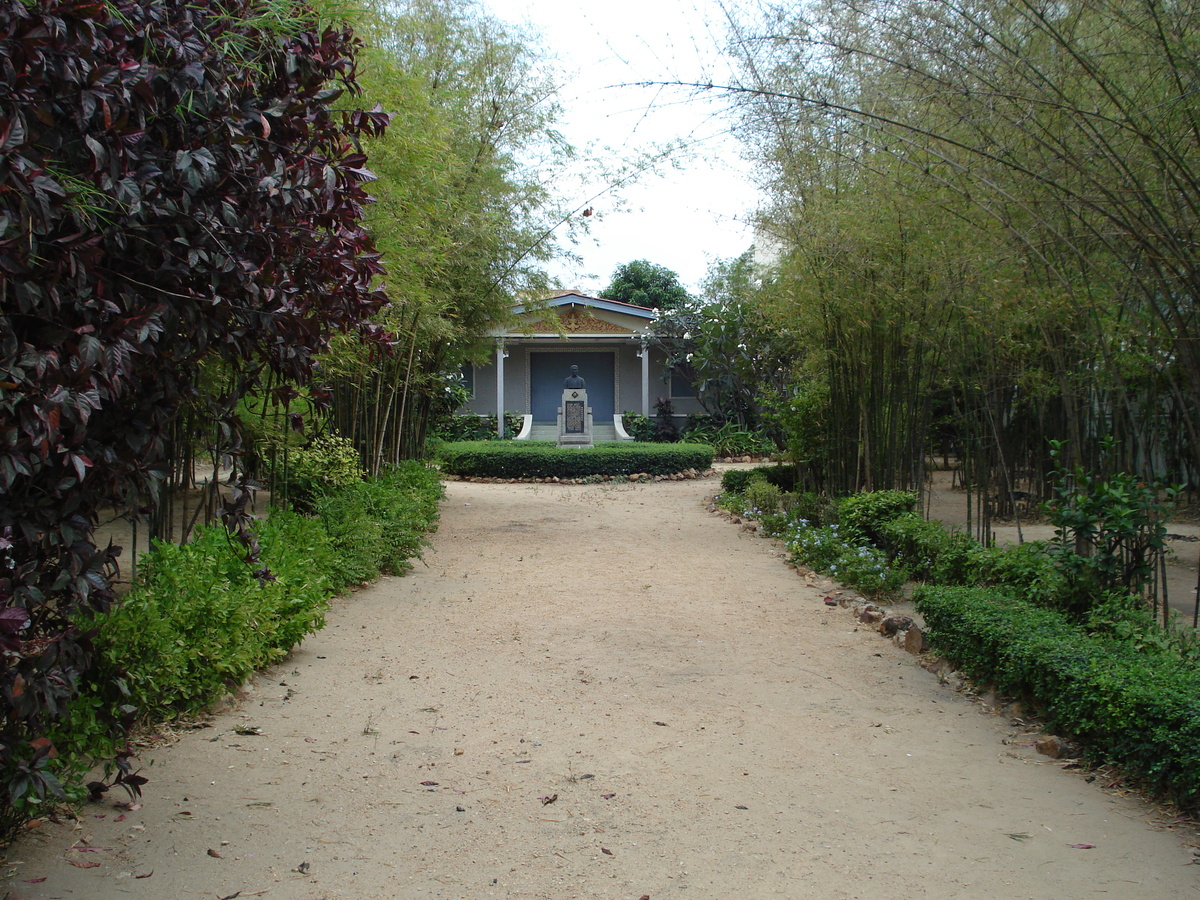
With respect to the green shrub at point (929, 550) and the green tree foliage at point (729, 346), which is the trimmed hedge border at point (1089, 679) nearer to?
the green shrub at point (929, 550)

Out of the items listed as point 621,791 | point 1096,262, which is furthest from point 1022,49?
point 621,791

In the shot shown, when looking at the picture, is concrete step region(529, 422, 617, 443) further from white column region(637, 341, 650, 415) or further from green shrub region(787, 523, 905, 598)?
green shrub region(787, 523, 905, 598)

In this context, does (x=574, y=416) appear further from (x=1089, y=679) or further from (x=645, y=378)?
(x=1089, y=679)

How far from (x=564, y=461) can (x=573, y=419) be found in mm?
3164

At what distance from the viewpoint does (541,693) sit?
4.46 metres

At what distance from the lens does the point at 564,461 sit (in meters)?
16.6

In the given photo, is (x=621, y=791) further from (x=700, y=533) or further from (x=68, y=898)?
(x=700, y=533)

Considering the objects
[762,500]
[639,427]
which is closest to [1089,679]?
[762,500]

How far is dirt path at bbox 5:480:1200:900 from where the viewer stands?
2.66 metres

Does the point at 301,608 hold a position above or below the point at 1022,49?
below

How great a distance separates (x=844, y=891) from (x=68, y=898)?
81.6 inches

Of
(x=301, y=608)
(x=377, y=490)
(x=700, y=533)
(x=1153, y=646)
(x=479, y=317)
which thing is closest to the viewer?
(x=1153, y=646)

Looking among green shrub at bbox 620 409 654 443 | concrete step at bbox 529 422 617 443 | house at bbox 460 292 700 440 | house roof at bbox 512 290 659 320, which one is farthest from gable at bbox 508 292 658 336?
concrete step at bbox 529 422 617 443

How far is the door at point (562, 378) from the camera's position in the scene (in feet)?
77.8
